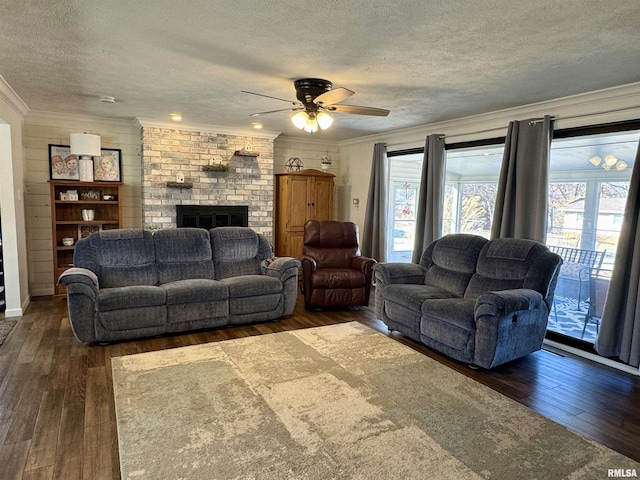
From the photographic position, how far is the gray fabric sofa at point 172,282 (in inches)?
149

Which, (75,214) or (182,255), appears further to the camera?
(75,214)

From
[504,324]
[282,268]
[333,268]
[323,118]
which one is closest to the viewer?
[504,324]

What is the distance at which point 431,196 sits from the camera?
5547mm

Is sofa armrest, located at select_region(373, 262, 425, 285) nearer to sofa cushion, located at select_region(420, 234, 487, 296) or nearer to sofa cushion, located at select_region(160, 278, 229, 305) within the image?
sofa cushion, located at select_region(420, 234, 487, 296)

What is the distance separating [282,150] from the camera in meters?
7.20

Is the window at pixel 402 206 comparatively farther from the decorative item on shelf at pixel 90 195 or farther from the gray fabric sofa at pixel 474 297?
the decorative item on shelf at pixel 90 195

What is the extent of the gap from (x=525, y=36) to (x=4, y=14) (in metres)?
3.14

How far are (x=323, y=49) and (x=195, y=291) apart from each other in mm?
2632

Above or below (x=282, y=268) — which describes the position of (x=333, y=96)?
above

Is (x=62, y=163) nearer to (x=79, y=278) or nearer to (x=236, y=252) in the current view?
(x=79, y=278)

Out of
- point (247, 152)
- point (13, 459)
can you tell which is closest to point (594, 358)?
point (13, 459)

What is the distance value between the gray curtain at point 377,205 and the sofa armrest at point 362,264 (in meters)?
1.18

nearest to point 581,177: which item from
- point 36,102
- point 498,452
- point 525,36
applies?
point 525,36

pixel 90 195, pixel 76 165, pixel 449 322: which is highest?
pixel 76 165
